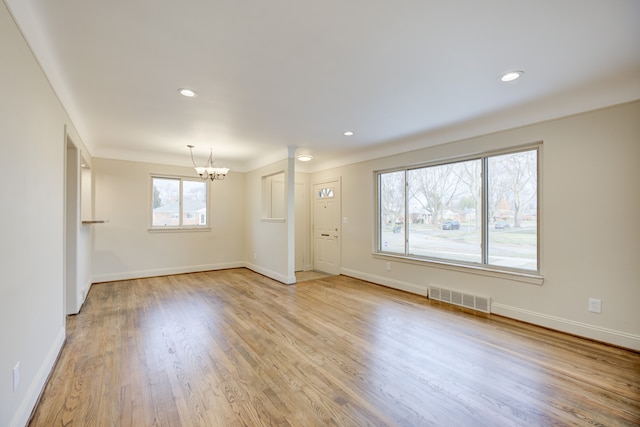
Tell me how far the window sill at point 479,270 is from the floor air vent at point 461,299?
33 cm

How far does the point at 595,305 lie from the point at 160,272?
691 centimetres

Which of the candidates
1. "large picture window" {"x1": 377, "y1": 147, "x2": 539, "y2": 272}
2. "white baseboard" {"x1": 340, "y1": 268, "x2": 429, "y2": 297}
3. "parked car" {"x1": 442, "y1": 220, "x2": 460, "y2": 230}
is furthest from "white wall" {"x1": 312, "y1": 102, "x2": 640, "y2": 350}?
"white baseboard" {"x1": 340, "y1": 268, "x2": 429, "y2": 297}

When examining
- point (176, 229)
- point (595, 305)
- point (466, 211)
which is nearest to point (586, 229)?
point (595, 305)

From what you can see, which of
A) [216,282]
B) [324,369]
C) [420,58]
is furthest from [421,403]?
[216,282]

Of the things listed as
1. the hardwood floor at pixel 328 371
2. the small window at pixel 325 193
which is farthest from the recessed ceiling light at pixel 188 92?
the small window at pixel 325 193

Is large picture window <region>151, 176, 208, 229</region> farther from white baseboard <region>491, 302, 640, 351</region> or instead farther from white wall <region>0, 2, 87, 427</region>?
white baseboard <region>491, 302, 640, 351</region>

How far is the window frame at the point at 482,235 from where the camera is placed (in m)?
3.36

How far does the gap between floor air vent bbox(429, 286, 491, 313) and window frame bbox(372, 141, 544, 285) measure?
1.13ft

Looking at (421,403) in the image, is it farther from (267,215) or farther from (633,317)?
(267,215)

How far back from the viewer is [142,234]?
5.68 m

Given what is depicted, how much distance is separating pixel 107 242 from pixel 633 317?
24.8ft

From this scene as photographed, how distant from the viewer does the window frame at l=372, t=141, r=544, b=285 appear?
132 inches

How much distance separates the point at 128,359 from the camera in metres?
2.54

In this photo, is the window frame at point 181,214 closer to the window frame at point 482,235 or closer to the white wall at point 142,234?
the white wall at point 142,234
